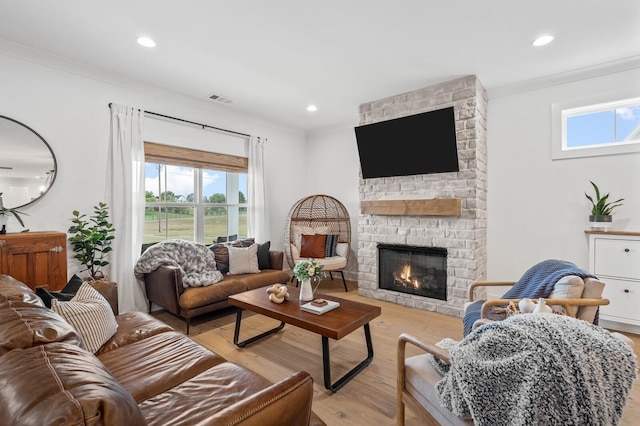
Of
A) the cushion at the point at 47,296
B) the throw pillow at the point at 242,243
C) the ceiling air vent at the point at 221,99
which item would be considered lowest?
the cushion at the point at 47,296

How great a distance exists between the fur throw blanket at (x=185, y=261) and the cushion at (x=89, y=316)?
1.19 metres

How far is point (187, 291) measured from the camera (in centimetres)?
291

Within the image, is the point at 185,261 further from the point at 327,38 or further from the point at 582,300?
the point at 582,300

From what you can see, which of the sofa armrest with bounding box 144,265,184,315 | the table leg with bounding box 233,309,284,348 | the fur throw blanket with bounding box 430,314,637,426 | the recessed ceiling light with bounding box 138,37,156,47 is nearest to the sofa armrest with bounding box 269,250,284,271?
the table leg with bounding box 233,309,284,348

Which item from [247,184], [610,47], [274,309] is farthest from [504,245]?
[247,184]

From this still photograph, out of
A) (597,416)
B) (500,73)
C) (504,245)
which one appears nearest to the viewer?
(597,416)

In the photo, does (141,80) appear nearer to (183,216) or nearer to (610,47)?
(183,216)

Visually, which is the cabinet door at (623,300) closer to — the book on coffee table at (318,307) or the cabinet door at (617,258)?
the cabinet door at (617,258)

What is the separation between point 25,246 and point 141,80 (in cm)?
201

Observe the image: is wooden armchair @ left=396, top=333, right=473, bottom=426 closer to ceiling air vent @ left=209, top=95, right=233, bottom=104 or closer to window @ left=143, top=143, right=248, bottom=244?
window @ left=143, top=143, right=248, bottom=244

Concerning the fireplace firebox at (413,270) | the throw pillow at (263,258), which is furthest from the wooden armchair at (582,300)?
the throw pillow at (263,258)

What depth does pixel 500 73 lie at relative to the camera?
3.14m

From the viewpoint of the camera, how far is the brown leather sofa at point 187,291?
2.88 m

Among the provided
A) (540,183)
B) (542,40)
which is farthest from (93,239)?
(540,183)
